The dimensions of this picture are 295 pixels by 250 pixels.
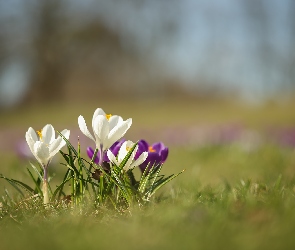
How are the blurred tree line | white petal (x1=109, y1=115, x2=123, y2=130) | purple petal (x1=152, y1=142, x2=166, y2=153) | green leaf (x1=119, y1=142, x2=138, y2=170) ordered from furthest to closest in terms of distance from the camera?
the blurred tree line < purple petal (x1=152, y1=142, x2=166, y2=153) < white petal (x1=109, y1=115, x2=123, y2=130) < green leaf (x1=119, y1=142, x2=138, y2=170)

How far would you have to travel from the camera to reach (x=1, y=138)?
790 cm

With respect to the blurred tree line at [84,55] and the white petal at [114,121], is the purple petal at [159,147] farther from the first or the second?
the blurred tree line at [84,55]

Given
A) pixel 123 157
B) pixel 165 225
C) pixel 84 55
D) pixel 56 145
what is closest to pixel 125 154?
pixel 123 157

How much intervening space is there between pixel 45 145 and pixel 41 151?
3 cm

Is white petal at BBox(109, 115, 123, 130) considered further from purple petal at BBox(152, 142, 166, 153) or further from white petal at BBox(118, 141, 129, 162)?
purple petal at BBox(152, 142, 166, 153)

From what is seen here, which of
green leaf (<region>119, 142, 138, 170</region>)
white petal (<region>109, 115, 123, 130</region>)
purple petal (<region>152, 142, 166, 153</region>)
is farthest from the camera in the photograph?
purple petal (<region>152, 142, 166, 153</region>)

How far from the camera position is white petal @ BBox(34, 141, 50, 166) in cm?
174

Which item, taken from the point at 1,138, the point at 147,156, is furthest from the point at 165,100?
the point at 147,156

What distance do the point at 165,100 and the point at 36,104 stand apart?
21.7 feet

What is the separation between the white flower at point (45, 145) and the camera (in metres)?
1.75

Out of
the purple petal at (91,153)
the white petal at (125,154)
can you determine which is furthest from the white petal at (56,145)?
the white petal at (125,154)

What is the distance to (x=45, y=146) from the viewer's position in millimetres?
1751

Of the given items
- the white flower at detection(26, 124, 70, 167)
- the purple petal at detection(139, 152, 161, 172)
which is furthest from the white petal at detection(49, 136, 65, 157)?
the purple petal at detection(139, 152, 161, 172)

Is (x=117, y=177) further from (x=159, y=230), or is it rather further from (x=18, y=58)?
(x=18, y=58)
